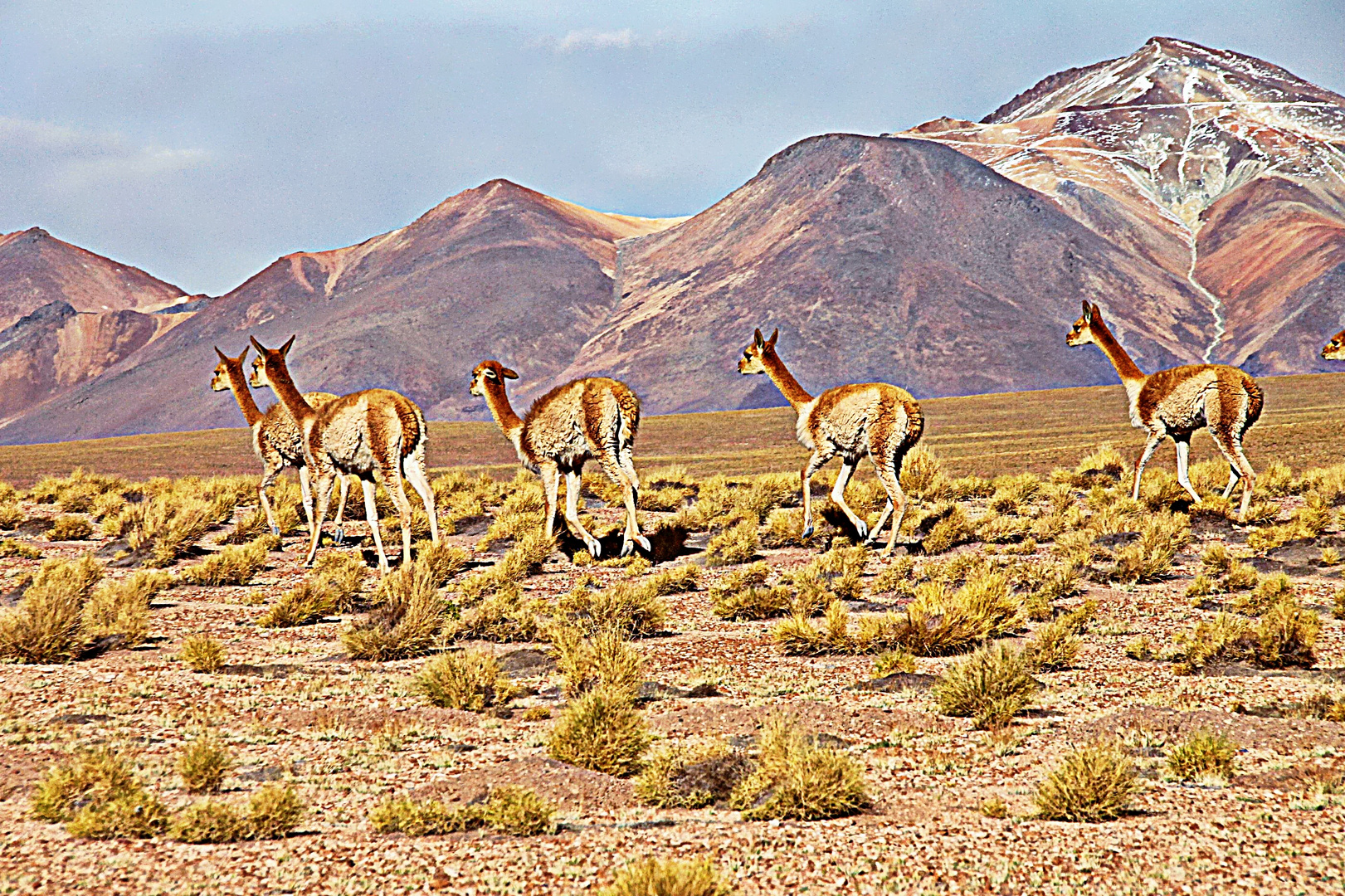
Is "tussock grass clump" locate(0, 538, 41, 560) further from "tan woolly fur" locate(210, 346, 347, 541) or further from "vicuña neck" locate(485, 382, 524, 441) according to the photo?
"vicuña neck" locate(485, 382, 524, 441)

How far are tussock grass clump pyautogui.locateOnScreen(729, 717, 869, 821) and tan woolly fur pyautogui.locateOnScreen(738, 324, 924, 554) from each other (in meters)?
10.2

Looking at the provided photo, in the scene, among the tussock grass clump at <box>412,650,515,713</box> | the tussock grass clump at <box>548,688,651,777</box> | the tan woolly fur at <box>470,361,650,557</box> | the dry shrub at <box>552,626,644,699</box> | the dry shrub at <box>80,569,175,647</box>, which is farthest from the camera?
the tan woolly fur at <box>470,361,650,557</box>

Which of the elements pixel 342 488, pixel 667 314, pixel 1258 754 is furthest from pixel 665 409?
pixel 1258 754

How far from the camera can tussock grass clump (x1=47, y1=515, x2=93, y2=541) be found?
21094 millimetres

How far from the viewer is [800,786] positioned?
6.74 meters

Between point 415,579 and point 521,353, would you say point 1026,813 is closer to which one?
point 415,579

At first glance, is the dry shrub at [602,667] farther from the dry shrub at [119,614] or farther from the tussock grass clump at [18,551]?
the tussock grass clump at [18,551]

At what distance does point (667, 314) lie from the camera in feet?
617

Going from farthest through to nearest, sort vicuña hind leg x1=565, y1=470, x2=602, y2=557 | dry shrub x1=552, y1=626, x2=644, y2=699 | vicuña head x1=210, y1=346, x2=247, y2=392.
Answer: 1. vicuña head x1=210, y1=346, x2=247, y2=392
2. vicuña hind leg x1=565, y1=470, x2=602, y2=557
3. dry shrub x1=552, y1=626, x2=644, y2=699

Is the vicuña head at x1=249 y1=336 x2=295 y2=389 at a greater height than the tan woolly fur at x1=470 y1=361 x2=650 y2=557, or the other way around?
the vicuña head at x1=249 y1=336 x2=295 y2=389

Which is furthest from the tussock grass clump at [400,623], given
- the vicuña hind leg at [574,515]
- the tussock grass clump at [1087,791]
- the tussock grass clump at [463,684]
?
the tussock grass clump at [1087,791]

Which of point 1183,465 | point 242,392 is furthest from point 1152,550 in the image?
point 242,392

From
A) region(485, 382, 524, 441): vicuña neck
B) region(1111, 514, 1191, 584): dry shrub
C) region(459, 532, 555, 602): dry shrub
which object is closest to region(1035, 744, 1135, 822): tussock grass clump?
region(1111, 514, 1191, 584): dry shrub

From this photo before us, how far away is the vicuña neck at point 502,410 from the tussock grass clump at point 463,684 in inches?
319
